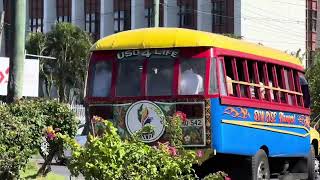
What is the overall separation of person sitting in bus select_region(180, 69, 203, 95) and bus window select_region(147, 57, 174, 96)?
0.21 m

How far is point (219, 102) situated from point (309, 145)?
481cm

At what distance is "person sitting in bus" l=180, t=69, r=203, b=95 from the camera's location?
10.9 metres

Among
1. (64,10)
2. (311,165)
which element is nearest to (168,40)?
(311,165)

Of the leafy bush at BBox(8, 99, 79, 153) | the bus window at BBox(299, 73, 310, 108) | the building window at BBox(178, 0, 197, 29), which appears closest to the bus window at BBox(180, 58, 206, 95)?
the leafy bush at BBox(8, 99, 79, 153)

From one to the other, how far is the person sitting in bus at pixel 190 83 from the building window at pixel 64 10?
63229mm

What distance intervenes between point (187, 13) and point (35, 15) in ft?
62.8

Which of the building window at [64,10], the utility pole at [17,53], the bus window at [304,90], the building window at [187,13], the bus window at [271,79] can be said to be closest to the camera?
the utility pole at [17,53]

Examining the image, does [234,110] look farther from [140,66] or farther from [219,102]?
[140,66]

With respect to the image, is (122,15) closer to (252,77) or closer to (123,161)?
(252,77)

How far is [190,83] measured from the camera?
1095 cm

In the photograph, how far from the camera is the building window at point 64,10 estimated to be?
2881 inches

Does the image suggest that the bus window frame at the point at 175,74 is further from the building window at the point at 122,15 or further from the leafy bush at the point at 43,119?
the building window at the point at 122,15

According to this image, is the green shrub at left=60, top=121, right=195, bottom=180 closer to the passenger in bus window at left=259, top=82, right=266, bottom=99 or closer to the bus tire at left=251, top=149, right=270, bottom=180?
the bus tire at left=251, top=149, right=270, bottom=180

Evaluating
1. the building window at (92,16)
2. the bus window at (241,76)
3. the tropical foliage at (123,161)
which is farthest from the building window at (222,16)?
the tropical foliage at (123,161)
